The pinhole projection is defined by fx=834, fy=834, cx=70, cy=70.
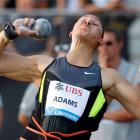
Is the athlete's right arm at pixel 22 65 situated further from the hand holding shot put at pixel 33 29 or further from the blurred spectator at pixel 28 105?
the blurred spectator at pixel 28 105

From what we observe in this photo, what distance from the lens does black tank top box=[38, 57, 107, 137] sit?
7293 millimetres

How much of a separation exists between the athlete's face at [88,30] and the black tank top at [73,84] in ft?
0.95

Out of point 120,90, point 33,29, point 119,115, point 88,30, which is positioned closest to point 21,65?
point 33,29

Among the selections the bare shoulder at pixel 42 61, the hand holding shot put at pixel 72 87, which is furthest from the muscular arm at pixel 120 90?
the bare shoulder at pixel 42 61

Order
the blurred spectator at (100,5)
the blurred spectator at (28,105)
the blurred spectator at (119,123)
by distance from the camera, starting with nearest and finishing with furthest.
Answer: the blurred spectator at (119,123) → the blurred spectator at (28,105) → the blurred spectator at (100,5)

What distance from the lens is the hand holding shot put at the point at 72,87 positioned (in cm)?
729

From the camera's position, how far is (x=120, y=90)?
7.50m

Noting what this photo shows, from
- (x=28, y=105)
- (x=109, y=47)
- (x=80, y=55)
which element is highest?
(x=80, y=55)

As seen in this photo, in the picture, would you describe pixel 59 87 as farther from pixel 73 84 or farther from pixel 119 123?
pixel 119 123

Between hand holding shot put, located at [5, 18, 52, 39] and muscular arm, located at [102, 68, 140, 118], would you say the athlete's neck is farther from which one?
hand holding shot put, located at [5, 18, 52, 39]

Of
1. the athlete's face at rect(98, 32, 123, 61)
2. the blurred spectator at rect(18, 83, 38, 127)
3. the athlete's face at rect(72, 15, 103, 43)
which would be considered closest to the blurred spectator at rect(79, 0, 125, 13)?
the athlete's face at rect(98, 32, 123, 61)

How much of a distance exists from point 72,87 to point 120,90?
0.48 meters

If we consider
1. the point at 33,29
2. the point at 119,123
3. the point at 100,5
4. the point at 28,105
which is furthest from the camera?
the point at 100,5

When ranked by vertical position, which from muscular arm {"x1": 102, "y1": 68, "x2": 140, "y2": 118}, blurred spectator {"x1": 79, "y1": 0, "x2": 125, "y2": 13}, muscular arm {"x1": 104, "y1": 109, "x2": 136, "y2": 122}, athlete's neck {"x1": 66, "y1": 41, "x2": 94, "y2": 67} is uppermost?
athlete's neck {"x1": 66, "y1": 41, "x2": 94, "y2": 67}
